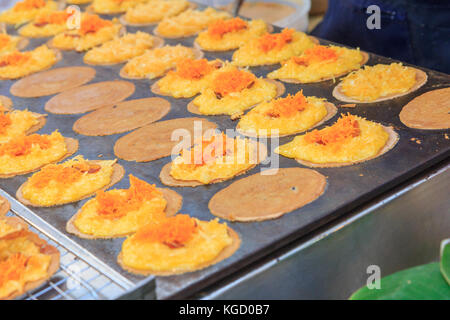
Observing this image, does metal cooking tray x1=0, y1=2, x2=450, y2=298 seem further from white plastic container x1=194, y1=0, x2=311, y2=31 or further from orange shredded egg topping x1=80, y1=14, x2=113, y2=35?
white plastic container x1=194, y1=0, x2=311, y2=31

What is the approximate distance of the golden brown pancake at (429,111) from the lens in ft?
8.96

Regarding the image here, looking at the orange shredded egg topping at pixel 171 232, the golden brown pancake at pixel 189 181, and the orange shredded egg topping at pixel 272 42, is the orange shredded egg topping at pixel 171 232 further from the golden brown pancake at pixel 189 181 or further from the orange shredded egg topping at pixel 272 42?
the orange shredded egg topping at pixel 272 42

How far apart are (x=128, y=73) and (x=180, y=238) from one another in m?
2.14

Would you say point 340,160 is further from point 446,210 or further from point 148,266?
point 148,266

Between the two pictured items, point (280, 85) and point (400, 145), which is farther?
point (280, 85)

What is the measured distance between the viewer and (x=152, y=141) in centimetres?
295

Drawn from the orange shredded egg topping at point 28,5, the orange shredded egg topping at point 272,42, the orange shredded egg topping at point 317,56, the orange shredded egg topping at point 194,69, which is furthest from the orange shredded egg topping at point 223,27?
the orange shredded egg topping at point 28,5

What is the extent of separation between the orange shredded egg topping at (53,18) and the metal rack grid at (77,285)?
342cm

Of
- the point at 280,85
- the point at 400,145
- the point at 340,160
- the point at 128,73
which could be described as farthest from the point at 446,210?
the point at 128,73

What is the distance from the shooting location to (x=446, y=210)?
8.38 ft

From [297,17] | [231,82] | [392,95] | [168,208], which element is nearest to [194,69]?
[231,82]

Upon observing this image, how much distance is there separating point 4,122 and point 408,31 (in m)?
2.73

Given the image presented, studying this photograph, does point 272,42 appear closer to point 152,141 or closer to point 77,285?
point 152,141

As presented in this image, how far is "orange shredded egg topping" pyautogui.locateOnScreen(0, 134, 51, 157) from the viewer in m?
2.84
